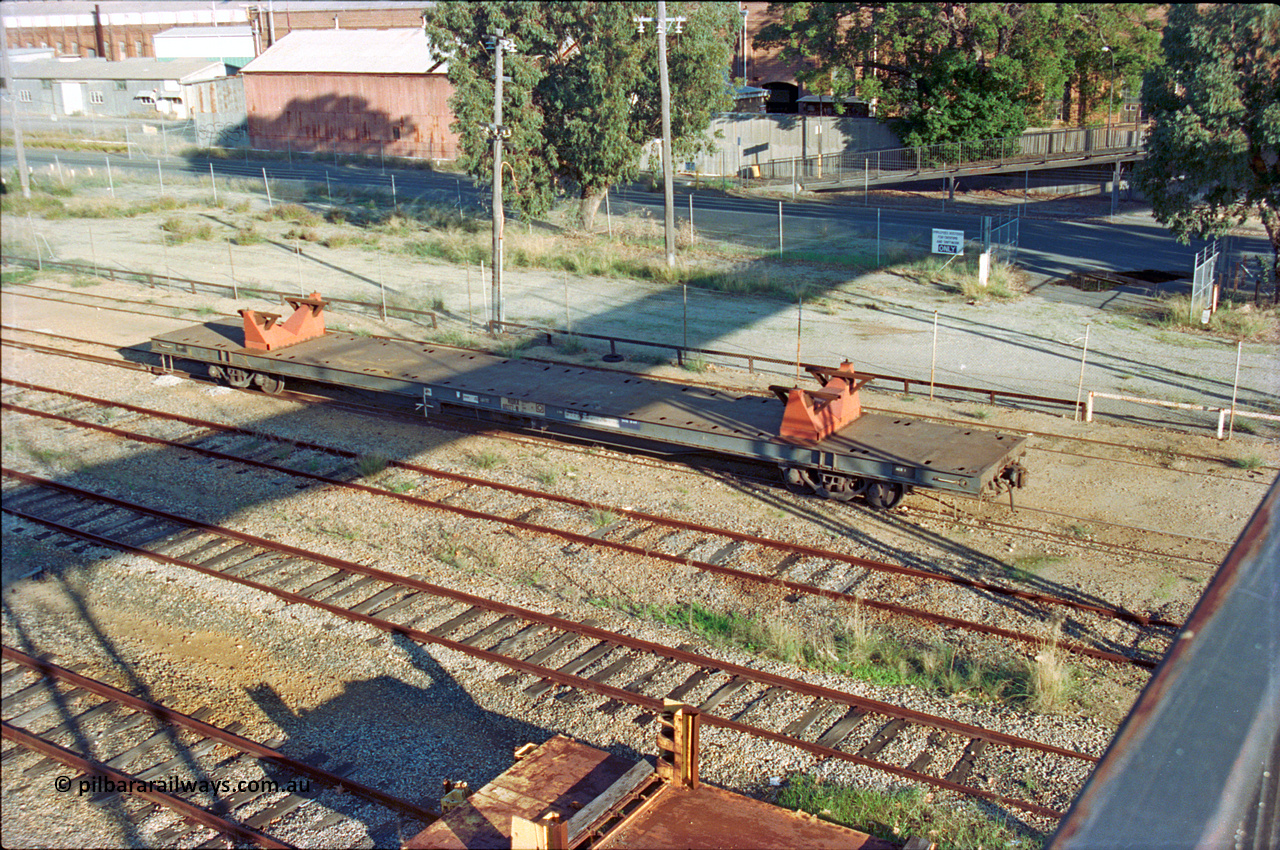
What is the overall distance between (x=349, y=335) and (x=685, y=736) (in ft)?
53.6

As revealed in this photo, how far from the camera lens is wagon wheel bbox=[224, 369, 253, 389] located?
19875mm

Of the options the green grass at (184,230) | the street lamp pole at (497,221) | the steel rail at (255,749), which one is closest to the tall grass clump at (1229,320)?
the street lamp pole at (497,221)

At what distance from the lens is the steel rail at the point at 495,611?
9250mm

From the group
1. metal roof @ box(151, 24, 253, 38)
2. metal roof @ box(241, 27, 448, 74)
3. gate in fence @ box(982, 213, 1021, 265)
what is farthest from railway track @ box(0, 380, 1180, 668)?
metal roof @ box(241, 27, 448, 74)

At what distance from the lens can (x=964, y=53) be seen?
2730cm

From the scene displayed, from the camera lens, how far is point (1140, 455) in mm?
16359

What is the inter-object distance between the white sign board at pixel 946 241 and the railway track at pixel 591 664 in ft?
75.6

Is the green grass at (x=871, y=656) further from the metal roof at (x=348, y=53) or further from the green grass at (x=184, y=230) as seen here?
the metal roof at (x=348, y=53)

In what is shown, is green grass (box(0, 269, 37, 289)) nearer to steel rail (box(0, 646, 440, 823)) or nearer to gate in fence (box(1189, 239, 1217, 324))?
steel rail (box(0, 646, 440, 823))

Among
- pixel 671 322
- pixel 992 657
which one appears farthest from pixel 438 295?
pixel 992 657

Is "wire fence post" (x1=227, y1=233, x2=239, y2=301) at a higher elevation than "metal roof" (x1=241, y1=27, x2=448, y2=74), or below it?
below

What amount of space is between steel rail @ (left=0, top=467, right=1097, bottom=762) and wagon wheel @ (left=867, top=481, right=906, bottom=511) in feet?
15.4

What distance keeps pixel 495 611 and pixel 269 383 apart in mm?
10426

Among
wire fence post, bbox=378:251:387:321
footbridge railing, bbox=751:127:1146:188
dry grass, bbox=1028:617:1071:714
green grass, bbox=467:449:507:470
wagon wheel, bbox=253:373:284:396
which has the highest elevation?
footbridge railing, bbox=751:127:1146:188
